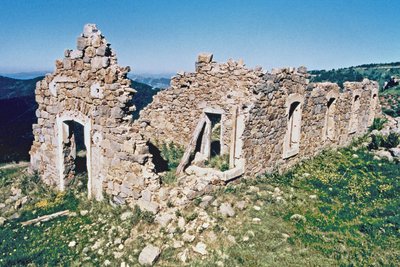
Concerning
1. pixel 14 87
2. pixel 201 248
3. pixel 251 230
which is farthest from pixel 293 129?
pixel 14 87

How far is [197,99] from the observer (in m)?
11.8

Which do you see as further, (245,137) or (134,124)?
(245,137)

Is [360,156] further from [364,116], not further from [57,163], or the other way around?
[57,163]

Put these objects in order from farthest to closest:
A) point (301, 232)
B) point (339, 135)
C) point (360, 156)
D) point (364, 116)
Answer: point (364, 116), point (339, 135), point (360, 156), point (301, 232)

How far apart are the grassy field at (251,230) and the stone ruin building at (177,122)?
22.1 inches

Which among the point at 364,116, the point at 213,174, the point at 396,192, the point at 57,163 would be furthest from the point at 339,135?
the point at 57,163

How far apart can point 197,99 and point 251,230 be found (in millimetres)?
6460

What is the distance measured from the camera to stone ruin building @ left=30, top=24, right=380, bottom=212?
24.1 feet

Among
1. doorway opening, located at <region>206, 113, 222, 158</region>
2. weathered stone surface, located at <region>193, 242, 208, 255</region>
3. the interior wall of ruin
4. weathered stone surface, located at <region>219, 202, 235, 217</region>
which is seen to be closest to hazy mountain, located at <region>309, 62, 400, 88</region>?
doorway opening, located at <region>206, 113, 222, 158</region>

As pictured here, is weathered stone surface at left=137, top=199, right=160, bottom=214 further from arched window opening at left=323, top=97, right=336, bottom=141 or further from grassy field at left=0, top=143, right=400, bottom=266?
arched window opening at left=323, top=97, right=336, bottom=141

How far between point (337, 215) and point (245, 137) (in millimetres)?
2740

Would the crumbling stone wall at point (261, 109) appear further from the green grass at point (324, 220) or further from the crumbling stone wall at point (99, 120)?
the crumbling stone wall at point (99, 120)

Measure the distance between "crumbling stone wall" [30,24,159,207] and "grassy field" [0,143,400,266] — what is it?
619 mm

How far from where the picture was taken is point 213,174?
7723 millimetres
